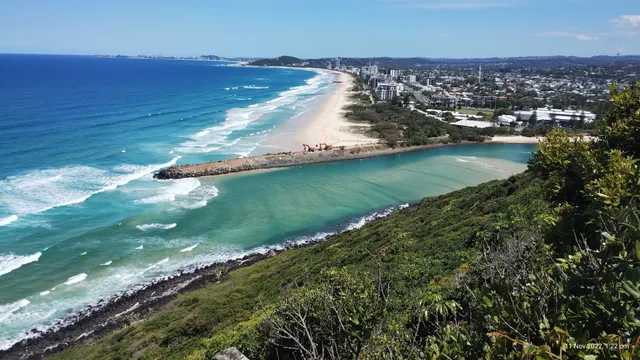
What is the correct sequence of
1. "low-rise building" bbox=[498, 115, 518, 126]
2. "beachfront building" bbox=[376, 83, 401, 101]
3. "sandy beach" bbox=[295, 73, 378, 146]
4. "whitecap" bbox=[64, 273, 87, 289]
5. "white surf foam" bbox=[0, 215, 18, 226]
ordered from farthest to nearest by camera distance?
"beachfront building" bbox=[376, 83, 401, 101] < "low-rise building" bbox=[498, 115, 518, 126] < "sandy beach" bbox=[295, 73, 378, 146] < "white surf foam" bbox=[0, 215, 18, 226] < "whitecap" bbox=[64, 273, 87, 289]

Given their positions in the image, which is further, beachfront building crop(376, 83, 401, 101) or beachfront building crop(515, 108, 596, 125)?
beachfront building crop(376, 83, 401, 101)

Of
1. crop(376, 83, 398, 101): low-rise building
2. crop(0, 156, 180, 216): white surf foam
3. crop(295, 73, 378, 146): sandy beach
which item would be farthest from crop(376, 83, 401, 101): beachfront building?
crop(0, 156, 180, 216): white surf foam

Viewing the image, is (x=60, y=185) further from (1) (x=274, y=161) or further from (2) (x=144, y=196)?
(1) (x=274, y=161)

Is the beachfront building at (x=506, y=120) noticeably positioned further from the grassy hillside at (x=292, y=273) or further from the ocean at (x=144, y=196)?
the grassy hillside at (x=292, y=273)

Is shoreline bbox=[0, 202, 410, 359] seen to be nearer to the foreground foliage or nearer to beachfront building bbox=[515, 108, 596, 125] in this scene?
the foreground foliage

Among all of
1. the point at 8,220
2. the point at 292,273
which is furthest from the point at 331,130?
the point at 292,273

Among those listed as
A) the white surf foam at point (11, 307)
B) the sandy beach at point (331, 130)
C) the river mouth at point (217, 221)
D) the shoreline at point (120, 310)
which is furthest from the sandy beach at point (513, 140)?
the white surf foam at point (11, 307)

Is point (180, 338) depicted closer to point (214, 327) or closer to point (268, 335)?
point (214, 327)
